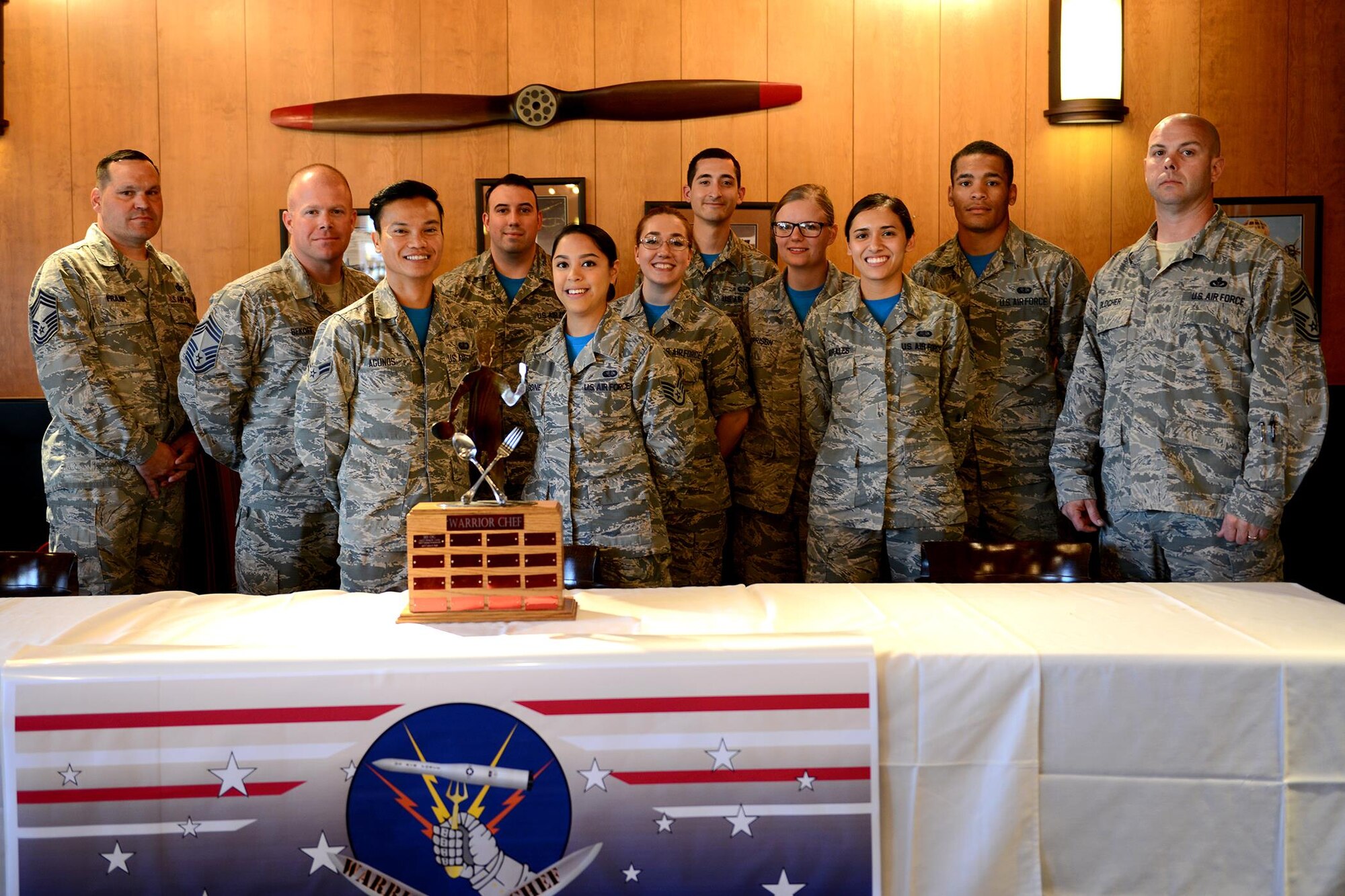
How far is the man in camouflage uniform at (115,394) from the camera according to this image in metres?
3.57

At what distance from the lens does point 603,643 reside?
5.91 ft

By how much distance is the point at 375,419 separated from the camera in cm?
299

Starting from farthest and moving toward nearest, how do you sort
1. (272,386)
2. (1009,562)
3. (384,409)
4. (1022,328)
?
(1022,328) → (272,386) → (384,409) → (1009,562)

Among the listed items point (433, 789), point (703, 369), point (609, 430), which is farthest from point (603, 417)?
point (433, 789)

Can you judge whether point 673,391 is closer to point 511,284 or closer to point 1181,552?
point 511,284

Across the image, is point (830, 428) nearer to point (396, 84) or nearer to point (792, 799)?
point (792, 799)

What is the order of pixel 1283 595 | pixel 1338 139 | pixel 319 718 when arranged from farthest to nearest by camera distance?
pixel 1338 139
pixel 1283 595
pixel 319 718

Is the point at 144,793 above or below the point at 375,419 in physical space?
below

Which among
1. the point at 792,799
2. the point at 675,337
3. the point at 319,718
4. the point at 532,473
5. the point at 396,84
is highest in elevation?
the point at 396,84

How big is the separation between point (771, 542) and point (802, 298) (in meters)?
0.88

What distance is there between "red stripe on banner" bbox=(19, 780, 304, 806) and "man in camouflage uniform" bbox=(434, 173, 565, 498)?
2.18 m

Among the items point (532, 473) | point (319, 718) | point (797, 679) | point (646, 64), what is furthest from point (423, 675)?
point (646, 64)

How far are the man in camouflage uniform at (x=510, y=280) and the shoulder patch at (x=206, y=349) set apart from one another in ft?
2.56

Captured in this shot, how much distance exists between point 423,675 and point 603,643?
29 cm
